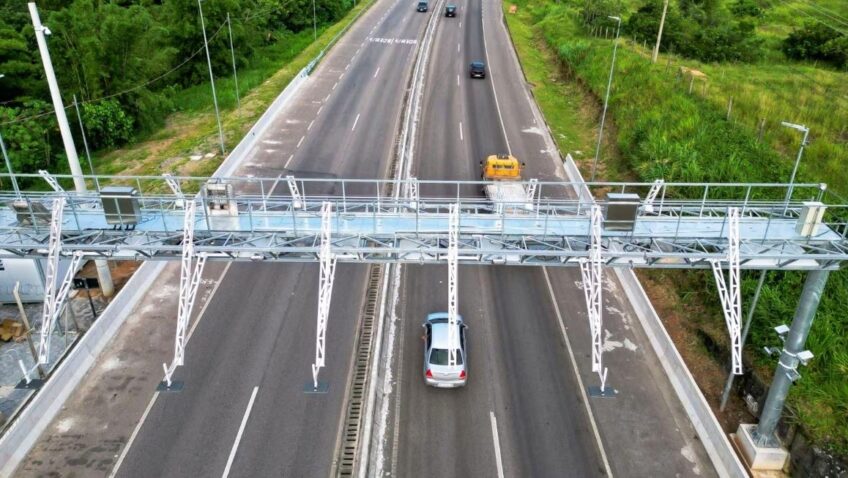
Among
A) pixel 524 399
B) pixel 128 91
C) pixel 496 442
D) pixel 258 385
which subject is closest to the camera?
pixel 496 442

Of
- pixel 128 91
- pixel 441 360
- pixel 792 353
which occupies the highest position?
pixel 128 91

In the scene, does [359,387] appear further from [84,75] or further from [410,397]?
[84,75]

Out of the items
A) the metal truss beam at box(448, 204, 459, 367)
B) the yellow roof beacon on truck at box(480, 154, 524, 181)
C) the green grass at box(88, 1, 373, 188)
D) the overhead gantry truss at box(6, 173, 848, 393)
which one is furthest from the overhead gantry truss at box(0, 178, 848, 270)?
the green grass at box(88, 1, 373, 188)

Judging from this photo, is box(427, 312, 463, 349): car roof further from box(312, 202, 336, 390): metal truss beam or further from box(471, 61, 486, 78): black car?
box(471, 61, 486, 78): black car

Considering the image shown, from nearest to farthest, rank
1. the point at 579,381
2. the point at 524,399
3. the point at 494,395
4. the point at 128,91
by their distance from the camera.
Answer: the point at 524,399 < the point at 494,395 < the point at 579,381 < the point at 128,91

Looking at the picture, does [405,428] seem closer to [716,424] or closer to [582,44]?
[716,424]

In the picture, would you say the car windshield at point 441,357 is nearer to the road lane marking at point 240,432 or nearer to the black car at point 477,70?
the road lane marking at point 240,432

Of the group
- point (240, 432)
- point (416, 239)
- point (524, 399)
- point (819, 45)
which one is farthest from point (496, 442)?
point (819, 45)
